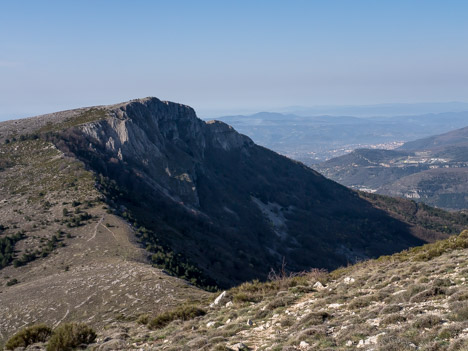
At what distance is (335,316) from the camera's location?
44.0 ft

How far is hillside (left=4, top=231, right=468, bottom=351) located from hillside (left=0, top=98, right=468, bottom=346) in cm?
554

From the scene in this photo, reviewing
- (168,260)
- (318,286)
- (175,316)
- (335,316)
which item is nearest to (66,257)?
(168,260)

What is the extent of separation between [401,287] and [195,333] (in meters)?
8.95

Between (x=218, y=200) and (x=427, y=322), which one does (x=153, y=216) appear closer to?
(x=218, y=200)

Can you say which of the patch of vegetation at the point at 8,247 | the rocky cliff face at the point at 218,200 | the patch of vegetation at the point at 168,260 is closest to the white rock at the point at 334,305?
the patch of vegetation at the point at 168,260

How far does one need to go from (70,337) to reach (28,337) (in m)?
3.13

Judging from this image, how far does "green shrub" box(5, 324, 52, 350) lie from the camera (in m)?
16.8

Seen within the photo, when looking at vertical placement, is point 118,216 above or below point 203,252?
above

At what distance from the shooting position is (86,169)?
2254 inches

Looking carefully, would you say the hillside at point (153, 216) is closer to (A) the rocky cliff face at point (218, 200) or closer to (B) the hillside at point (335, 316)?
(A) the rocky cliff face at point (218, 200)

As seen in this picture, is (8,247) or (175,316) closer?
(175,316)

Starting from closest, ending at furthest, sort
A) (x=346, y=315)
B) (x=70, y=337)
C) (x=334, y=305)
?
(x=346, y=315) → (x=334, y=305) → (x=70, y=337)

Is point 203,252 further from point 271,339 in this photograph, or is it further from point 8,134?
point 8,134

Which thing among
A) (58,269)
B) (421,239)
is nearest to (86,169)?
(58,269)
